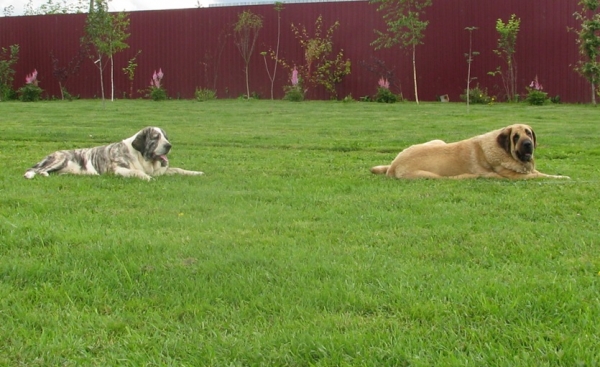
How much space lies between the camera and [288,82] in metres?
26.2

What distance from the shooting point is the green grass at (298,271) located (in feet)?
9.20

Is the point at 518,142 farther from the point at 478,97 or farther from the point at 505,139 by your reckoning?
the point at 478,97

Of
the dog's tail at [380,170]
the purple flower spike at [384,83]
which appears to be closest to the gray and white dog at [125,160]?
the dog's tail at [380,170]

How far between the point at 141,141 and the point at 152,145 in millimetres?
188

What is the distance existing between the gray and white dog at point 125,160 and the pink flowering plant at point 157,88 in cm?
1868

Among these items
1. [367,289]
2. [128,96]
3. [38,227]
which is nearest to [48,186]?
[38,227]

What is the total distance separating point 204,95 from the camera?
26172 millimetres

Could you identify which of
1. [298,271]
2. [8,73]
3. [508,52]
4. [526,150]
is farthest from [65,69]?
[298,271]

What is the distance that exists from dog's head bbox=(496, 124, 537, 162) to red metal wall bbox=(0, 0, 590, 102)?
16.7 metres

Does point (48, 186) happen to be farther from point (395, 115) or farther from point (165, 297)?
point (395, 115)

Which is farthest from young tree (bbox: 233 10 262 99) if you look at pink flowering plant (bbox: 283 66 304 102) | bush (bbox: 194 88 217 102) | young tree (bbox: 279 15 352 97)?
pink flowering plant (bbox: 283 66 304 102)

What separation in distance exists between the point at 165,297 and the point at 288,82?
2326 centimetres

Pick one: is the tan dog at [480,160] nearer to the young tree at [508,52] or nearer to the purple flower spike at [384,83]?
the young tree at [508,52]

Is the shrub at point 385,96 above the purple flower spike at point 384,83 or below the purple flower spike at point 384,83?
below
